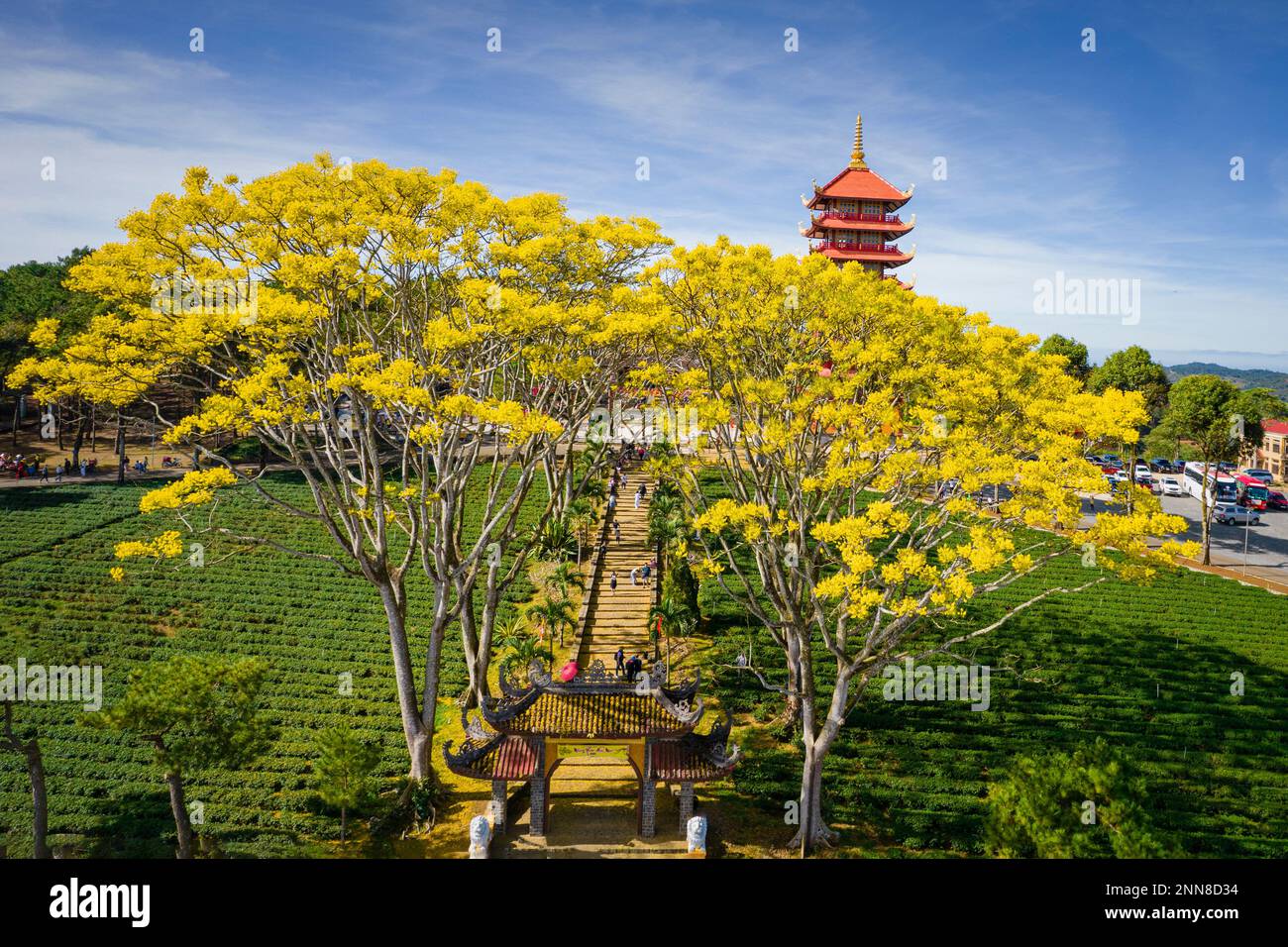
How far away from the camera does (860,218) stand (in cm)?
4069

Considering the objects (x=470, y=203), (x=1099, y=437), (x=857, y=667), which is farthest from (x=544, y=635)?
(x=1099, y=437)

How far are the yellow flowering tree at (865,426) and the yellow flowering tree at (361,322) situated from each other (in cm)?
265

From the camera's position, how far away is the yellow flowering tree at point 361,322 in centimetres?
1606

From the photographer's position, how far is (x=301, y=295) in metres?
17.0

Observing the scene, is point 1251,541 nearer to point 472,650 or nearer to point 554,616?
point 554,616

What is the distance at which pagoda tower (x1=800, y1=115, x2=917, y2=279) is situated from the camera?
132 ft

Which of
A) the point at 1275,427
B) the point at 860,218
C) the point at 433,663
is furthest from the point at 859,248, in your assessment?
the point at 1275,427

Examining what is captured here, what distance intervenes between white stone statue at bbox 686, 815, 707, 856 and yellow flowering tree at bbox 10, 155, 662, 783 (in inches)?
259

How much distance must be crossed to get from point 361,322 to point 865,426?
12.2m

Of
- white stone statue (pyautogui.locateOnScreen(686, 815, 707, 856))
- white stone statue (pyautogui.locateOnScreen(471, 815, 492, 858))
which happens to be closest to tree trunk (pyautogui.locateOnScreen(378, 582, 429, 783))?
white stone statue (pyautogui.locateOnScreen(471, 815, 492, 858))

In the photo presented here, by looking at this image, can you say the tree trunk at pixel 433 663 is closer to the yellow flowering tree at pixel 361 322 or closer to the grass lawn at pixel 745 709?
the yellow flowering tree at pixel 361 322

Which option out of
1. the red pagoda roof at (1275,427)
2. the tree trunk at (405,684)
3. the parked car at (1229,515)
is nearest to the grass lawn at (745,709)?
the tree trunk at (405,684)

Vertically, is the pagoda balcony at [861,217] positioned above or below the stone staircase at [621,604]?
above

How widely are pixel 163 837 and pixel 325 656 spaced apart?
9.22 m
